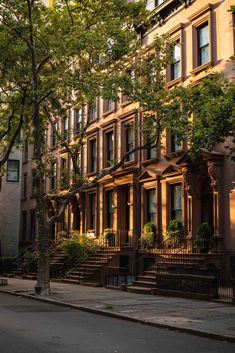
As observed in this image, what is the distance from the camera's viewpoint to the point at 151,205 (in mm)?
25438

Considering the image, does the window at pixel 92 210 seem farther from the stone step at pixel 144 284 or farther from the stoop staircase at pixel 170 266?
the stone step at pixel 144 284

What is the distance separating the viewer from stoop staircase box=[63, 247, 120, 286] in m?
23.9

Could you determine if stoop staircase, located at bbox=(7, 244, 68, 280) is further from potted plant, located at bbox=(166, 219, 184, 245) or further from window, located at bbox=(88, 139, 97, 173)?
potted plant, located at bbox=(166, 219, 184, 245)

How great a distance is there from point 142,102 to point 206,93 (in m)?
4.36

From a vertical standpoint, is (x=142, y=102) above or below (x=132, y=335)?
above

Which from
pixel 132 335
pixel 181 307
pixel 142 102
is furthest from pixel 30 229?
pixel 132 335

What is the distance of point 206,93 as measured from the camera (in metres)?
14.2

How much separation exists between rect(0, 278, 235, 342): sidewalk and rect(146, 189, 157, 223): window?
18.4 feet

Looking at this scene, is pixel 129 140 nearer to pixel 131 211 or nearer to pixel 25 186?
pixel 131 211

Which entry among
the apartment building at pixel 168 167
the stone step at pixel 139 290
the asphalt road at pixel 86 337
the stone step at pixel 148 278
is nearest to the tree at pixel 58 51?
the apartment building at pixel 168 167

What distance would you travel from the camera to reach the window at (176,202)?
76.1 ft

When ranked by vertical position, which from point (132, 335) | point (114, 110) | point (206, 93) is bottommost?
point (132, 335)

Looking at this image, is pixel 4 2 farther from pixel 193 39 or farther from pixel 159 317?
pixel 159 317

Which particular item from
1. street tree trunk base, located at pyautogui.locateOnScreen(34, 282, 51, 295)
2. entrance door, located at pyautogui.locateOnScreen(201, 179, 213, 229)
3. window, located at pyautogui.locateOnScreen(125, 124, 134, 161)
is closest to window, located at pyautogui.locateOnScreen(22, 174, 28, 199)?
window, located at pyautogui.locateOnScreen(125, 124, 134, 161)
